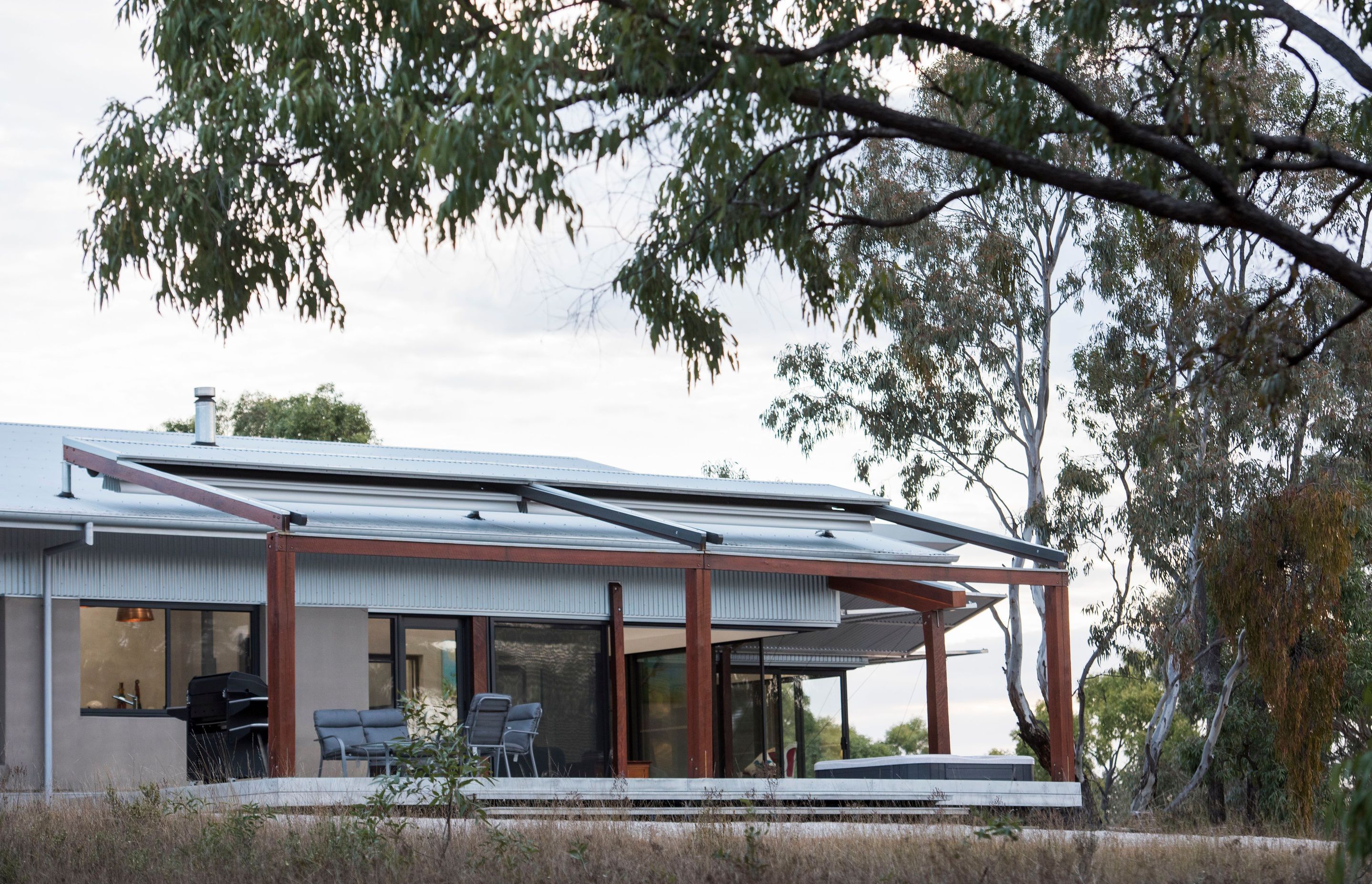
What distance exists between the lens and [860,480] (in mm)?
28141

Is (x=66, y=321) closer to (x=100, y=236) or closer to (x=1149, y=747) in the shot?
(x=100, y=236)

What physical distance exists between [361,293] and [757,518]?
999cm

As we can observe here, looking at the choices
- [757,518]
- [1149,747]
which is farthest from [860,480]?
[757,518]

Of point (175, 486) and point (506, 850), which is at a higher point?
point (175, 486)

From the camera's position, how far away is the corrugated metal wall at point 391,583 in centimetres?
1524

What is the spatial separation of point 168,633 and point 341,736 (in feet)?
11.6

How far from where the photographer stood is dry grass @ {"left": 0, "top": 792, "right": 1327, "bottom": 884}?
8.40m

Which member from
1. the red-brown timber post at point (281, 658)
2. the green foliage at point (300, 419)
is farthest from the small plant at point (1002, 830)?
the green foliage at point (300, 419)

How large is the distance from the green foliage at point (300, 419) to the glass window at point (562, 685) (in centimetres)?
2419

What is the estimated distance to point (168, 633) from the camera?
1588 centimetres

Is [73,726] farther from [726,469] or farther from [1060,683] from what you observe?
[726,469]

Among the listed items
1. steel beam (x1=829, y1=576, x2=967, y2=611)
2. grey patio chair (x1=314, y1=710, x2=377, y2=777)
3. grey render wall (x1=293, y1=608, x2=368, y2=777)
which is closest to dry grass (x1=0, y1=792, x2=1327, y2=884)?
grey patio chair (x1=314, y1=710, x2=377, y2=777)

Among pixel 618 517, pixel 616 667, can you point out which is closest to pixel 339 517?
pixel 618 517

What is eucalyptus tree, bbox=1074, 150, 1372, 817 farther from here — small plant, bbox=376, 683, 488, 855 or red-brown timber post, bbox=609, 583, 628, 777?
small plant, bbox=376, 683, 488, 855
